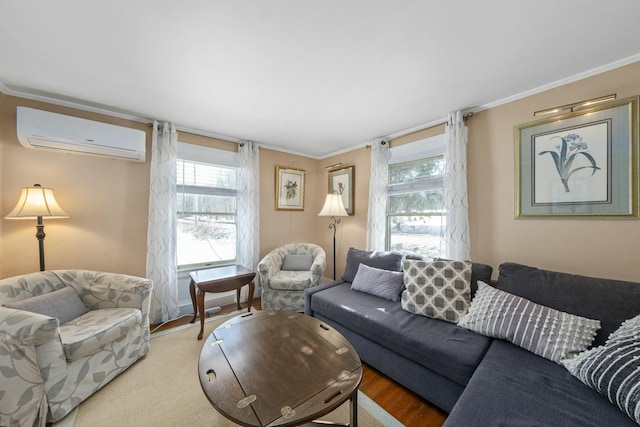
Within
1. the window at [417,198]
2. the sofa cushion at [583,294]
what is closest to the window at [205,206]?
the window at [417,198]

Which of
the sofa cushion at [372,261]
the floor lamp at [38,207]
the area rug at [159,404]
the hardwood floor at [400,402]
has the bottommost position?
the hardwood floor at [400,402]

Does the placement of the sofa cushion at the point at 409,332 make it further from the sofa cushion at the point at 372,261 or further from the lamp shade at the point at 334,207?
the lamp shade at the point at 334,207

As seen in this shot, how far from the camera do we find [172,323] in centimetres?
262

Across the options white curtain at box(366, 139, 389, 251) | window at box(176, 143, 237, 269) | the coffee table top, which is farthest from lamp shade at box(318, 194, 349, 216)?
window at box(176, 143, 237, 269)

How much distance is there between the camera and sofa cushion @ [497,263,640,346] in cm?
129

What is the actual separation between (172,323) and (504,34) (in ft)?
12.9

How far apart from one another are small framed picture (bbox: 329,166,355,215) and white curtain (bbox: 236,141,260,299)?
130cm

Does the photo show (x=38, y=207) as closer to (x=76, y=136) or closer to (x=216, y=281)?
(x=76, y=136)

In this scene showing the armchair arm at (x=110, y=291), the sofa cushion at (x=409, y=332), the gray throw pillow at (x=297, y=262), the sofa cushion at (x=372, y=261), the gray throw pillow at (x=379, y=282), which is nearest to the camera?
the sofa cushion at (x=409, y=332)

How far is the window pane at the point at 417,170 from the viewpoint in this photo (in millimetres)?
2669

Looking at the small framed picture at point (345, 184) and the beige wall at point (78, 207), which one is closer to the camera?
the beige wall at point (78, 207)

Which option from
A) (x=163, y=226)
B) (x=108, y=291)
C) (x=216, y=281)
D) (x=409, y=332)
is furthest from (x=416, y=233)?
(x=108, y=291)

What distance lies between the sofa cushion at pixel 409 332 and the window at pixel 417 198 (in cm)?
103

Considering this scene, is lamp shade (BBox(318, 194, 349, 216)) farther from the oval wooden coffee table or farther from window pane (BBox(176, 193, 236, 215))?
the oval wooden coffee table
